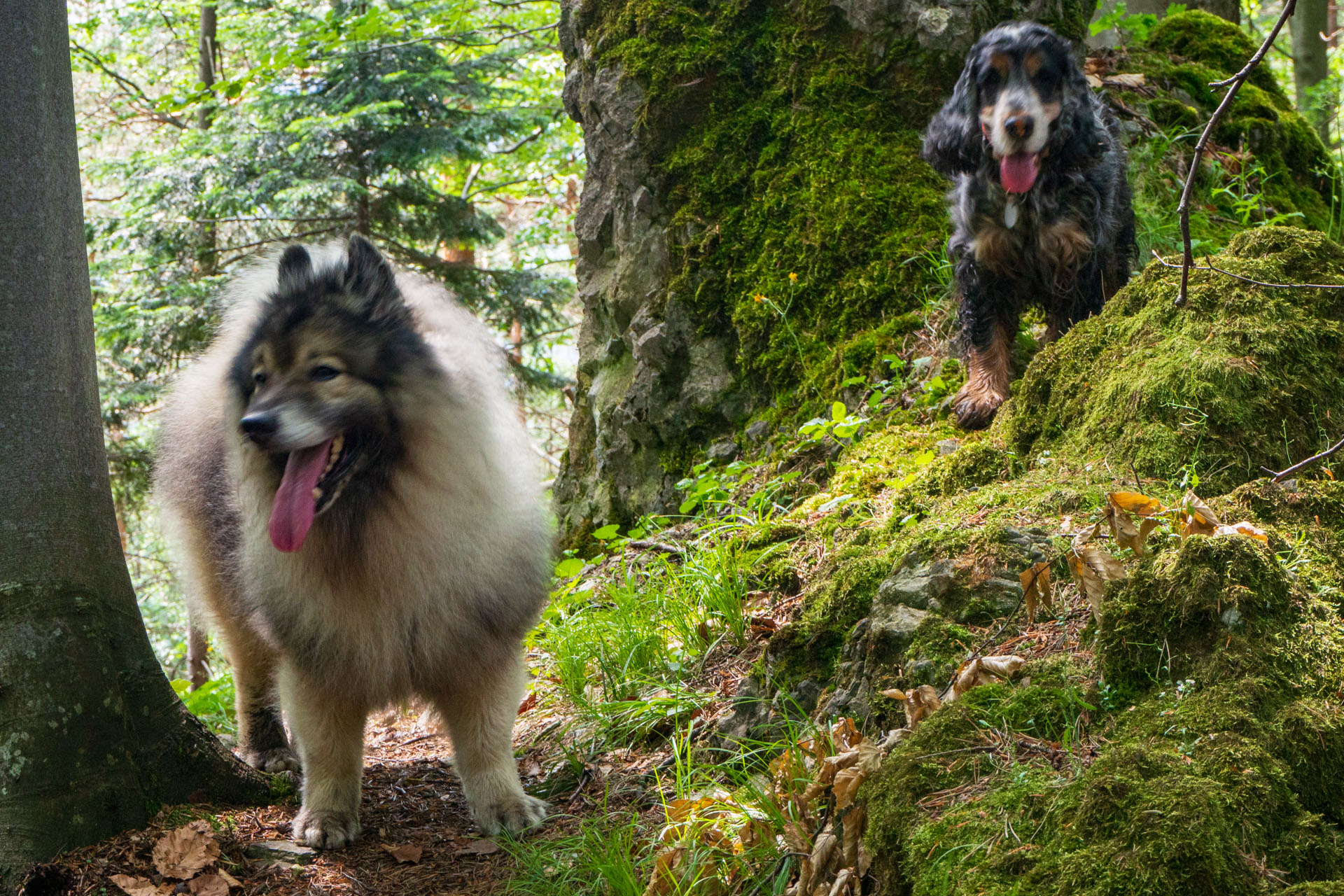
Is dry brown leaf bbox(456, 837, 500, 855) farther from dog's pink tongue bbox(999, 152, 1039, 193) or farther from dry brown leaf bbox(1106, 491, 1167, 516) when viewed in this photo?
dog's pink tongue bbox(999, 152, 1039, 193)

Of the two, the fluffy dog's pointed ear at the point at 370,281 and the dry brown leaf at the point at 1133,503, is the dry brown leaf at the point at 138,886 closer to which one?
the fluffy dog's pointed ear at the point at 370,281

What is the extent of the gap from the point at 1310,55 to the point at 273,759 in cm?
1177

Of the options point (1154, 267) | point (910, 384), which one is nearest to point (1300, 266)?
point (1154, 267)

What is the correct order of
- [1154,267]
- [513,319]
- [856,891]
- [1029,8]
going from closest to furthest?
[856,891], [1154,267], [1029,8], [513,319]

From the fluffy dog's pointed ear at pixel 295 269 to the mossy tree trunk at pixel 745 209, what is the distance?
109 inches

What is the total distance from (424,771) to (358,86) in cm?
884

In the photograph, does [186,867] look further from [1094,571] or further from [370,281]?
[1094,571]

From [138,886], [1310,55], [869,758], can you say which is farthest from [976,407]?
[1310,55]

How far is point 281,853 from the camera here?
3223mm

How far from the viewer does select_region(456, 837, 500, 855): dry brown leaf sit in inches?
130

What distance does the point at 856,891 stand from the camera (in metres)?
2.10

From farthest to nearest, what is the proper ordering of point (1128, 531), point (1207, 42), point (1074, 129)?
point (1207, 42) → point (1074, 129) → point (1128, 531)

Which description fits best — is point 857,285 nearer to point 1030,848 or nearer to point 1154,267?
point 1154,267

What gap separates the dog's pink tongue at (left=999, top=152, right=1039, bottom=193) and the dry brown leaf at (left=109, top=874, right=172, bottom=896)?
3957 mm
